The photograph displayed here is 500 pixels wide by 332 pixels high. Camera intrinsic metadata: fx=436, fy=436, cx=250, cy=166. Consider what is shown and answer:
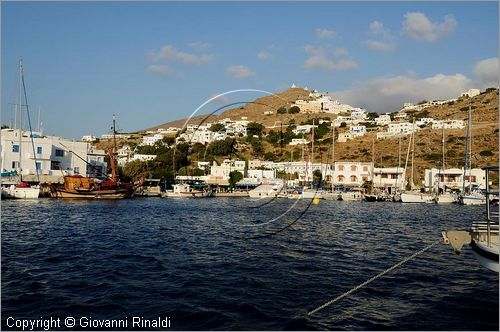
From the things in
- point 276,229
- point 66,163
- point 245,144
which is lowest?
point 276,229

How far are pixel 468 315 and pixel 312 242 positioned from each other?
15.8 metres

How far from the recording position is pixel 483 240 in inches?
630

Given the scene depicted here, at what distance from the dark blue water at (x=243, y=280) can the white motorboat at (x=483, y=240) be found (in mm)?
1768

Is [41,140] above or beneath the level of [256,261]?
above

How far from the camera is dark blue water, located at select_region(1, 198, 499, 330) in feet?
45.3

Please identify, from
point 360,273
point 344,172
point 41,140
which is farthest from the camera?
point 344,172

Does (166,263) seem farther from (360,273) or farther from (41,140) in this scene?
(41,140)

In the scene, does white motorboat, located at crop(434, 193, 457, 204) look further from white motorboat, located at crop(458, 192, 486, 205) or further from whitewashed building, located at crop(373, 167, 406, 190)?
whitewashed building, located at crop(373, 167, 406, 190)

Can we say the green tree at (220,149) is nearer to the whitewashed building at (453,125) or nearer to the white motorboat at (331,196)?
the white motorboat at (331,196)

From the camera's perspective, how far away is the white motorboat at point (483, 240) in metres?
14.0

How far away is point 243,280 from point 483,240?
9.45m

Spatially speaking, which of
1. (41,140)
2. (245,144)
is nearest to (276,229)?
(41,140)

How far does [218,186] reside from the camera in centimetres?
11656

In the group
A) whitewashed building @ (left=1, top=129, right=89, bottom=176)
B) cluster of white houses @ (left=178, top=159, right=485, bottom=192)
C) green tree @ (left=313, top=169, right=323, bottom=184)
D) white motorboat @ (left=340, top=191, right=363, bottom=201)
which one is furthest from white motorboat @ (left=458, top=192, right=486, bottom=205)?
whitewashed building @ (left=1, top=129, right=89, bottom=176)
